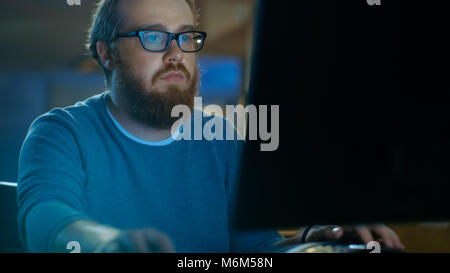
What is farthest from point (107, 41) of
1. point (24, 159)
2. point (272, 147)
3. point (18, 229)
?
point (272, 147)

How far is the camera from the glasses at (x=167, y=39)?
1.99ft

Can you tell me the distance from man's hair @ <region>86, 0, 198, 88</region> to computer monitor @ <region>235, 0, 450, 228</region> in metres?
0.37

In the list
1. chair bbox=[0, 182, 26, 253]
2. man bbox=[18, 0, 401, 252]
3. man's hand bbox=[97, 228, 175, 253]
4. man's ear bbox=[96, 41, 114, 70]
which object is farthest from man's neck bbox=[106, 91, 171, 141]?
man's hand bbox=[97, 228, 175, 253]

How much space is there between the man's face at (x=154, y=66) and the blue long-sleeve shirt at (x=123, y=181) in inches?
2.2

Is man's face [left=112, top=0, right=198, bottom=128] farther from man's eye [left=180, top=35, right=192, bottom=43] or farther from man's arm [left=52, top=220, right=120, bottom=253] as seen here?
man's arm [left=52, top=220, right=120, bottom=253]

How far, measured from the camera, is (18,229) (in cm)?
62

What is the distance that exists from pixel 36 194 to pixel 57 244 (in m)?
0.10

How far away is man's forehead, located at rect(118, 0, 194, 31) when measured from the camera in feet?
2.09

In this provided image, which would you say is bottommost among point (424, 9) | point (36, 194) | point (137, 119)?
point (36, 194)

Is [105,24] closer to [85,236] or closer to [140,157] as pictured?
[140,157]

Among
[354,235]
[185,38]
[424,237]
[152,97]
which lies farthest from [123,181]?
[424,237]

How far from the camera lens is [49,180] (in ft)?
1.93

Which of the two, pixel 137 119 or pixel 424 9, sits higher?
pixel 424 9
